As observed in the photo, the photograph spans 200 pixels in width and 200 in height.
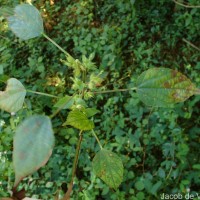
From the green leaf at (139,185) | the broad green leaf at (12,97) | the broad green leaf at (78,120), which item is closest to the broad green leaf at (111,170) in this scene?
the broad green leaf at (78,120)

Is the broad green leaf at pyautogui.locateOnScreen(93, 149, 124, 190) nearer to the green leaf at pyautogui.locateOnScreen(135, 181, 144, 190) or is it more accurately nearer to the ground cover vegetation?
the ground cover vegetation

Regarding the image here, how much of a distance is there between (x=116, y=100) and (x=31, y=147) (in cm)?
145

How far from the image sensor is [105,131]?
6.07 ft

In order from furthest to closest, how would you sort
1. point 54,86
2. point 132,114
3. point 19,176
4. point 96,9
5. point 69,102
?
point 96,9 → point 54,86 → point 132,114 → point 69,102 → point 19,176

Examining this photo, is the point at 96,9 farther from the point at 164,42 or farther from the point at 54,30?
the point at 164,42

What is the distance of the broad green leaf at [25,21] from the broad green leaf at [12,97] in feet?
0.44

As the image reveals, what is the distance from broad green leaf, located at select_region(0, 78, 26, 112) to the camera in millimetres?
686

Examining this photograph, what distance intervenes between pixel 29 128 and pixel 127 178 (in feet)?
4.02

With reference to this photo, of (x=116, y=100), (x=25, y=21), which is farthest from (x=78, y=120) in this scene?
(x=116, y=100)

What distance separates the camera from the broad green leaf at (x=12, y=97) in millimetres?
686

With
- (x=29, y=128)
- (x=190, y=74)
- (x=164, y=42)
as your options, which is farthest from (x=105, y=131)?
(x=29, y=128)

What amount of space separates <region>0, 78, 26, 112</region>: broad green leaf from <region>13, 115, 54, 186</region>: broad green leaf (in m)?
0.18

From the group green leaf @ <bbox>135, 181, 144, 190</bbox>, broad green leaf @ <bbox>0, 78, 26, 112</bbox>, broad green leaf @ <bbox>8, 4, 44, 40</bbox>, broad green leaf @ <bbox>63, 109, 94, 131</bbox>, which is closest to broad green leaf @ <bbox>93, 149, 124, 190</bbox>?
broad green leaf @ <bbox>63, 109, 94, 131</bbox>

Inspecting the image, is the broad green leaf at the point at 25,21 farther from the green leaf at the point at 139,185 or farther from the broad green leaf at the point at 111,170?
the green leaf at the point at 139,185
